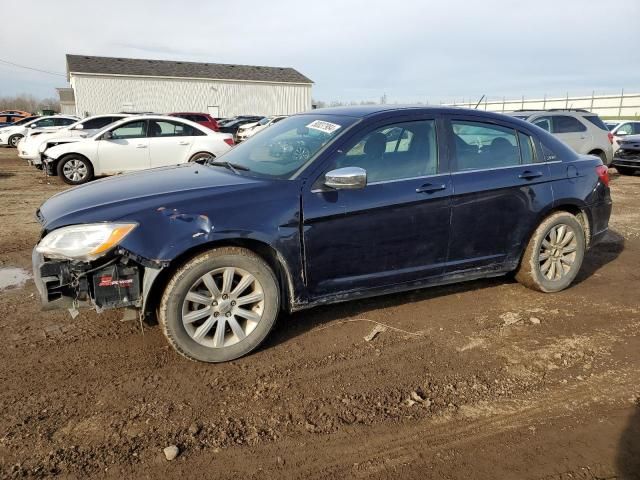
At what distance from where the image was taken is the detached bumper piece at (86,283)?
2998mm

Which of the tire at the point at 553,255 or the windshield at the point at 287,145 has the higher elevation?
the windshield at the point at 287,145

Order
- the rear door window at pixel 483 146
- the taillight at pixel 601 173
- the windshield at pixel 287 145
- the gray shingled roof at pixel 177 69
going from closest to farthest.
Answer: the windshield at pixel 287 145 < the rear door window at pixel 483 146 < the taillight at pixel 601 173 < the gray shingled roof at pixel 177 69

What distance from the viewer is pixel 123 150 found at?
35.7 ft

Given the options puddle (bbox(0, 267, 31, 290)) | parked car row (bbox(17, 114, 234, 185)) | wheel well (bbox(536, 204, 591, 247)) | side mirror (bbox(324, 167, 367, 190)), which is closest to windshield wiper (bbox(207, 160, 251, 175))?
side mirror (bbox(324, 167, 367, 190))

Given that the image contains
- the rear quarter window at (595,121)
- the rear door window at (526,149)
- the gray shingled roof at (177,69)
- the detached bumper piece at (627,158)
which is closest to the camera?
the rear door window at (526,149)

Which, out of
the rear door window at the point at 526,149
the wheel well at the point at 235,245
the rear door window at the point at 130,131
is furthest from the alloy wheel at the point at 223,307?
the rear door window at the point at 130,131

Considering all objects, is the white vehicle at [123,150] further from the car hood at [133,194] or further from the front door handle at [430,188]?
the front door handle at [430,188]

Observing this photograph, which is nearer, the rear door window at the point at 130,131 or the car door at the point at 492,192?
A: the car door at the point at 492,192

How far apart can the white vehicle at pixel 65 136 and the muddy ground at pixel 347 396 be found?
8.52 metres

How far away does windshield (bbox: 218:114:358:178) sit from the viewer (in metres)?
3.62

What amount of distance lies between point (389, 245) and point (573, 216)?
209 centimetres

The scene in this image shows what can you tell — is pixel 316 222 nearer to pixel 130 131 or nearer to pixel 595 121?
pixel 130 131

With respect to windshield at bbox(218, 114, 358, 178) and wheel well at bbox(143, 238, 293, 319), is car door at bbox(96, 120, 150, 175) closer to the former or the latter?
windshield at bbox(218, 114, 358, 178)

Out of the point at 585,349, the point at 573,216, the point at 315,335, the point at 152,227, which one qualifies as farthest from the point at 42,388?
the point at 573,216
